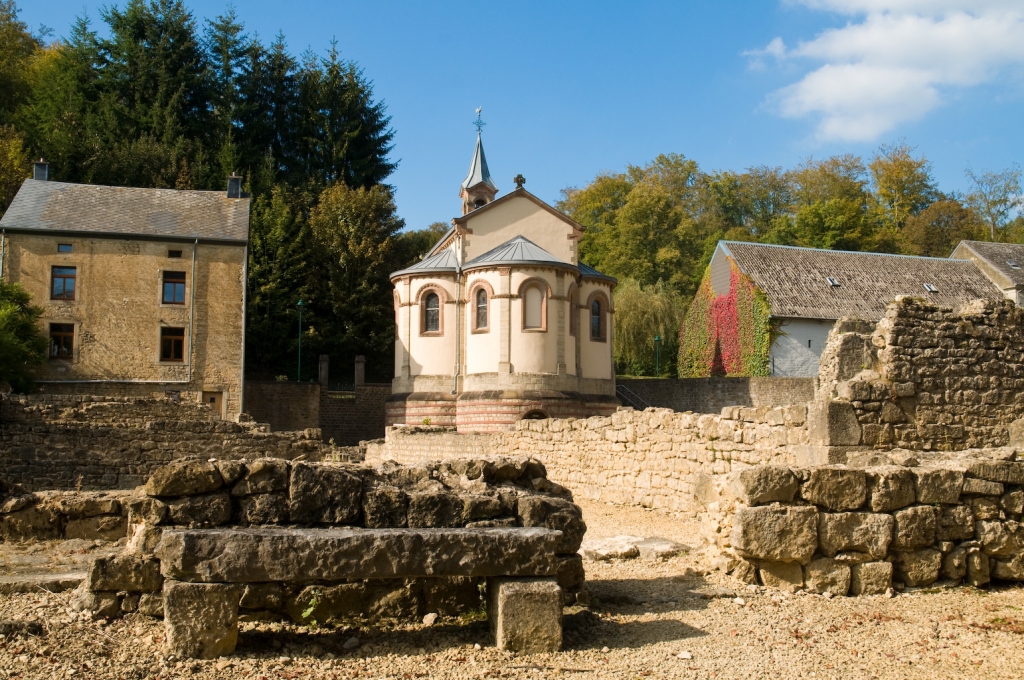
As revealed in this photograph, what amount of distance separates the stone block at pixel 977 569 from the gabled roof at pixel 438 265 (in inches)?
1008

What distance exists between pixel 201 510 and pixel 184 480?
0.71 ft

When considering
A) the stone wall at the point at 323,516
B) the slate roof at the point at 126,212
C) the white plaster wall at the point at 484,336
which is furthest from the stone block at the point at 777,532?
the slate roof at the point at 126,212

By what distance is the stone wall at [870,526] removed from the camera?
259 inches

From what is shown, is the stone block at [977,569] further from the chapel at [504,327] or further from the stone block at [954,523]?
the chapel at [504,327]

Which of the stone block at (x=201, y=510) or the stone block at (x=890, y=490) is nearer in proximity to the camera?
the stone block at (x=201, y=510)

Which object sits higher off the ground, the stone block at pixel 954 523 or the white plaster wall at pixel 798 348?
the white plaster wall at pixel 798 348

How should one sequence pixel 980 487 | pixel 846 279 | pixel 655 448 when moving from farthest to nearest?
pixel 846 279 < pixel 655 448 < pixel 980 487

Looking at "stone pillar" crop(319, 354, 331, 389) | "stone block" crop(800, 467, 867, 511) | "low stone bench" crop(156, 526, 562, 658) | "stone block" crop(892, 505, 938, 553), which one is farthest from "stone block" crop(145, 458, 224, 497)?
"stone pillar" crop(319, 354, 331, 389)

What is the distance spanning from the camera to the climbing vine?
37562 millimetres

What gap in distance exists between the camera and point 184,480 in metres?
5.36

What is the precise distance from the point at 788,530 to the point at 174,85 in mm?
47677

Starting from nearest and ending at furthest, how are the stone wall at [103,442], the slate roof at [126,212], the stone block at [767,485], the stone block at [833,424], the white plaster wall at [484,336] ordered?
the stone block at [767,485], the stone block at [833,424], the stone wall at [103,442], the white plaster wall at [484,336], the slate roof at [126,212]

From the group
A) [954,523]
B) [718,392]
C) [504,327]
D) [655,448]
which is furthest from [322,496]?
[718,392]

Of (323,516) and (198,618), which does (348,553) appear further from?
(198,618)
